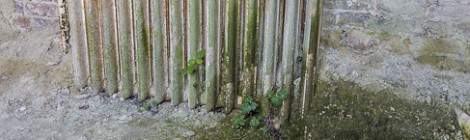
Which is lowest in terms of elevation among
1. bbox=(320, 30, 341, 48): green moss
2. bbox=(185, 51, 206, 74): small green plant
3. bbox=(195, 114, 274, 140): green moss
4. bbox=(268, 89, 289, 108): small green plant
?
bbox=(195, 114, 274, 140): green moss

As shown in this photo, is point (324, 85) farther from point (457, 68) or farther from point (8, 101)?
point (8, 101)

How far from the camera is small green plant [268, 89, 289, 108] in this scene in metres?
2.90

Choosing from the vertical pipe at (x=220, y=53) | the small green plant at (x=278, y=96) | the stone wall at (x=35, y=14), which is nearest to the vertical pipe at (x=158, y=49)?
the vertical pipe at (x=220, y=53)

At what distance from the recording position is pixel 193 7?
2889 millimetres

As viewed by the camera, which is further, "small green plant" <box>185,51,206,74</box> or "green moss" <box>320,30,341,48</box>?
"small green plant" <box>185,51,206,74</box>

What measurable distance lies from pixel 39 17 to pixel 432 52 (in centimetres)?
188

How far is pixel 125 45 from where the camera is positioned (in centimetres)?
309

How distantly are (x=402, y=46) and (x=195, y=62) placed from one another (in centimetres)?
86

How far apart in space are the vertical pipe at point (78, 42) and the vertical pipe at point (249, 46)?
76 centimetres

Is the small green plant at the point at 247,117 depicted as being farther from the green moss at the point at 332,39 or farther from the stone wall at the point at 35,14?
the stone wall at the point at 35,14

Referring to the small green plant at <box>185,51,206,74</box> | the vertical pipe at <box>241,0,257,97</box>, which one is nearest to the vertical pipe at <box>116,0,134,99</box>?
the small green plant at <box>185,51,206,74</box>

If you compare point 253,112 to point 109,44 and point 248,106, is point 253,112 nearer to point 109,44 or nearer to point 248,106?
point 248,106

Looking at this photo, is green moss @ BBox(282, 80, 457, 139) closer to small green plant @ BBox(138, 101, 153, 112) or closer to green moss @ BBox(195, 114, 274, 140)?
green moss @ BBox(195, 114, 274, 140)

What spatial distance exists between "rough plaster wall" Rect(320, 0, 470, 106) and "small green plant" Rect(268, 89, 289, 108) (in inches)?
7.7
